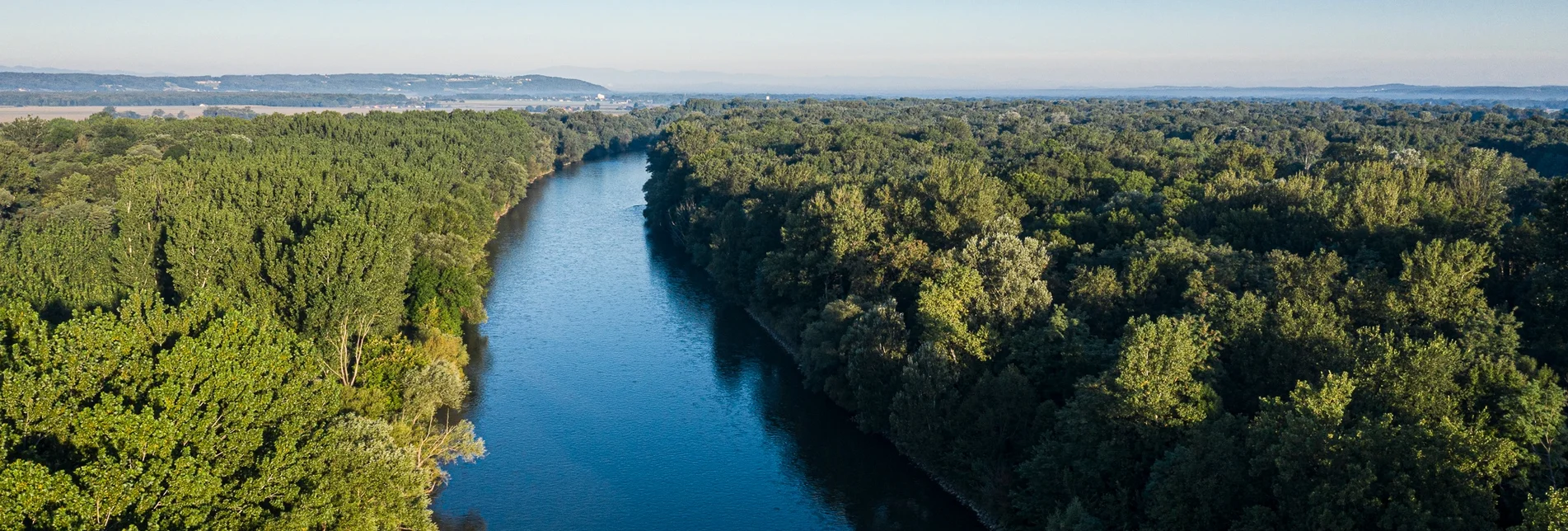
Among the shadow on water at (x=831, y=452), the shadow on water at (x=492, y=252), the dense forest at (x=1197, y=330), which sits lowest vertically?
the shadow on water at (x=831, y=452)

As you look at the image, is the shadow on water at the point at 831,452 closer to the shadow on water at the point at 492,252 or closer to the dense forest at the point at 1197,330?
the dense forest at the point at 1197,330

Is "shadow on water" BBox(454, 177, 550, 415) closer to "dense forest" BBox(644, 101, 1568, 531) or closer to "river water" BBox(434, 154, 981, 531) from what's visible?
"river water" BBox(434, 154, 981, 531)

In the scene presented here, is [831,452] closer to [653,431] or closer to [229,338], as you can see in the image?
[653,431]

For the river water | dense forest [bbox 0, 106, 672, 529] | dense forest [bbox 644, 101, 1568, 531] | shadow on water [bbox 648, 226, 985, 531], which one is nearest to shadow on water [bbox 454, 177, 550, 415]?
the river water

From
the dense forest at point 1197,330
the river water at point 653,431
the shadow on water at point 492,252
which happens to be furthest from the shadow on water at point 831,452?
the shadow on water at point 492,252

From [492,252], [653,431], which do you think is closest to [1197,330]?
[653,431]

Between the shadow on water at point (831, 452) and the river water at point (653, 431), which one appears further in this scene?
the shadow on water at point (831, 452)
